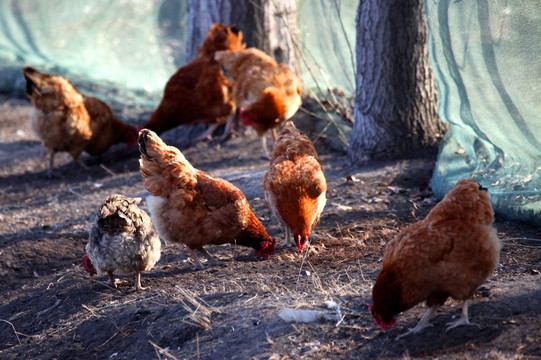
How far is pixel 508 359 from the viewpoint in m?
2.36

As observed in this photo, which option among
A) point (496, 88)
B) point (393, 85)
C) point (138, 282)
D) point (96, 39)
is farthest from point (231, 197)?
point (96, 39)

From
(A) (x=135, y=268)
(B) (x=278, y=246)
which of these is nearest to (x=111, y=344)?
(A) (x=135, y=268)

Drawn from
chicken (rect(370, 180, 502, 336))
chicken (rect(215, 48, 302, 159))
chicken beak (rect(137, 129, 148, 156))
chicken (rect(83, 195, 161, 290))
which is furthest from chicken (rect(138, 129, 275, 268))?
chicken (rect(215, 48, 302, 159))

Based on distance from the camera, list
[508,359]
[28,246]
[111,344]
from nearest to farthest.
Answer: [508,359]
[111,344]
[28,246]

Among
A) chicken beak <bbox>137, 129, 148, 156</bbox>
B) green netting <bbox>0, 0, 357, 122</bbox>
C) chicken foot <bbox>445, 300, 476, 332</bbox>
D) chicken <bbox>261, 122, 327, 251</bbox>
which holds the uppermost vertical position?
green netting <bbox>0, 0, 357, 122</bbox>

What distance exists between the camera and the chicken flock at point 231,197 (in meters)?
2.67

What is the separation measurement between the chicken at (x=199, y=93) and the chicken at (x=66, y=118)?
670 mm

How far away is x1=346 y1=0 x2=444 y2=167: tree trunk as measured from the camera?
5.36m

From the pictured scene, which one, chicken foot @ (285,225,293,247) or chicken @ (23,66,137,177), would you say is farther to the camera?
chicken @ (23,66,137,177)

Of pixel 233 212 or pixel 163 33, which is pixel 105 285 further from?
pixel 163 33

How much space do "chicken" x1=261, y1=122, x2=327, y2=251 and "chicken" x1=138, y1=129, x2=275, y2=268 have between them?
0.85 ft

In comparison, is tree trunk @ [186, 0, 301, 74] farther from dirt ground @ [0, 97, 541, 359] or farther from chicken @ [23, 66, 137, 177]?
dirt ground @ [0, 97, 541, 359]

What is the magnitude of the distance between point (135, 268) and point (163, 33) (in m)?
7.57

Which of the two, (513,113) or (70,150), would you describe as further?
(70,150)
